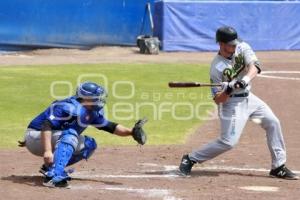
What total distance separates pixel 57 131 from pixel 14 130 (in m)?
3.98

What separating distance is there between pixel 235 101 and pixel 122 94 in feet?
24.8

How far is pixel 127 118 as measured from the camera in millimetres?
12562

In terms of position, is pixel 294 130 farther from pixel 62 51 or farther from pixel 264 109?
pixel 62 51

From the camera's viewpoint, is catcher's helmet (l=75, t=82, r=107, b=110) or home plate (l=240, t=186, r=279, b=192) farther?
home plate (l=240, t=186, r=279, b=192)

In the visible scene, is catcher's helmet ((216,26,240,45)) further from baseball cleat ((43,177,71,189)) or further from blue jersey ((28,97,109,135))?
baseball cleat ((43,177,71,189))

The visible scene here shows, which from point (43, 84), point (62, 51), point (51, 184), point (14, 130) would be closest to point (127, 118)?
point (14, 130)

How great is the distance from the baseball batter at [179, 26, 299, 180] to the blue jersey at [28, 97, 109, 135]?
1.30 m

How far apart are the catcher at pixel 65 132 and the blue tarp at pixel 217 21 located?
59.0 ft

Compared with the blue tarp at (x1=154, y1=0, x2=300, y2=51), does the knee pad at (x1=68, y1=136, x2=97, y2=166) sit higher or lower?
lower

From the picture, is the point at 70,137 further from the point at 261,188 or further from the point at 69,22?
the point at 69,22

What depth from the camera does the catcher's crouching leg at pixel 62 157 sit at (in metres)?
7.02

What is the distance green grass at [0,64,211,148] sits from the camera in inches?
442

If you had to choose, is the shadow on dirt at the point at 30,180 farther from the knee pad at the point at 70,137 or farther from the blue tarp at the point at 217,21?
the blue tarp at the point at 217,21

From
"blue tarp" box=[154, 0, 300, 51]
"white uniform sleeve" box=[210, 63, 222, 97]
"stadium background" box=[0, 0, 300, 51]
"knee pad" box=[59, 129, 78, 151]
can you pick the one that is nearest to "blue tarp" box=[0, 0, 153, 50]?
"stadium background" box=[0, 0, 300, 51]
